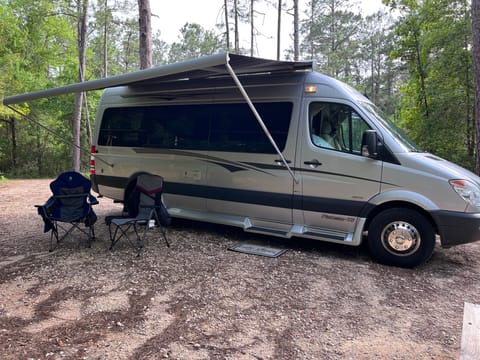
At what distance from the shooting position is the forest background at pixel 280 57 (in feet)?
29.1

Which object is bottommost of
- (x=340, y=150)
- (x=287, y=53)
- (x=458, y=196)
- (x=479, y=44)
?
(x=458, y=196)

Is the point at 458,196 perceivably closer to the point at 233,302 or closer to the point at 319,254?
the point at 319,254

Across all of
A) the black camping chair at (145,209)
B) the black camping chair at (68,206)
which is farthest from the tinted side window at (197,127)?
the black camping chair at (68,206)

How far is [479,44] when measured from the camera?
6.29 m

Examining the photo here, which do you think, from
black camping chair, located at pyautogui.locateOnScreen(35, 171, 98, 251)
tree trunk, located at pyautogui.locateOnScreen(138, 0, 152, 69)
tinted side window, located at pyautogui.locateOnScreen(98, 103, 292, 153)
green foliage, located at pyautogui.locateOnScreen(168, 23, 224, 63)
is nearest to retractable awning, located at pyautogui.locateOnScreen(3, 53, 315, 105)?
tinted side window, located at pyautogui.locateOnScreen(98, 103, 292, 153)

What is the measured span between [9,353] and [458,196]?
4115mm

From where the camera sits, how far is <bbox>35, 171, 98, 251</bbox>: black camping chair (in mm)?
4469

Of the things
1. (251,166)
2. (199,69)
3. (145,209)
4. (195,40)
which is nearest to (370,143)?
(251,166)

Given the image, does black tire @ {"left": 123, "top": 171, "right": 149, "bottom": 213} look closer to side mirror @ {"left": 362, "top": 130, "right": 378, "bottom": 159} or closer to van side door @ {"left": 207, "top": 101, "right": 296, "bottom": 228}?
van side door @ {"left": 207, "top": 101, "right": 296, "bottom": 228}

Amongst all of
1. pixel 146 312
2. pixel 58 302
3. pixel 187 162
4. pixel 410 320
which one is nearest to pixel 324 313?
pixel 410 320

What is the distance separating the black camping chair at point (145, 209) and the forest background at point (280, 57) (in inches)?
92.5

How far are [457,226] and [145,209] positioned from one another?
12.5 feet

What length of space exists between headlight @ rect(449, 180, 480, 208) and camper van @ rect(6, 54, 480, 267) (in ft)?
0.04

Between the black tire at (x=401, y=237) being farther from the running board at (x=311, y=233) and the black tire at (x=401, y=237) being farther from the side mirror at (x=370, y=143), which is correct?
the side mirror at (x=370, y=143)
